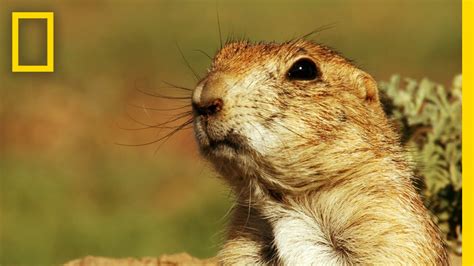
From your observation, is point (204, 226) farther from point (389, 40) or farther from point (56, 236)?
point (389, 40)

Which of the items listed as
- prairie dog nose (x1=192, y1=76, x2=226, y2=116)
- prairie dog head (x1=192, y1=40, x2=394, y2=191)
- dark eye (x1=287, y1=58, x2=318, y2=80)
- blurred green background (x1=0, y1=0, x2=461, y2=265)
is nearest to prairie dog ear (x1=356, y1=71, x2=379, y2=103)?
prairie dog head (x1=192, y1=40, x2=394, y2=191)

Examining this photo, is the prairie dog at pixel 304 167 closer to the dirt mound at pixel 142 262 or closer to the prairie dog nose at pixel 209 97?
the prairie dog nose at pixel 209 97

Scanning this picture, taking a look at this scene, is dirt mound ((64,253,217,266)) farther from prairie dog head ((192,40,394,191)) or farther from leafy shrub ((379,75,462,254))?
prairie dog head ((192,40,394,191))

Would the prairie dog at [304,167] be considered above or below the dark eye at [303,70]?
below

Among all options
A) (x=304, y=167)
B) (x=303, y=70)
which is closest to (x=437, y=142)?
(x=303, y=70)

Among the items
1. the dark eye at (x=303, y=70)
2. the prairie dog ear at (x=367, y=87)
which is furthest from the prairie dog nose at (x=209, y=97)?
the prairie dog ear at (x=367, y=87)

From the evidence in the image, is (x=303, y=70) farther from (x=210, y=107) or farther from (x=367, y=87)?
(x=210, y=107)

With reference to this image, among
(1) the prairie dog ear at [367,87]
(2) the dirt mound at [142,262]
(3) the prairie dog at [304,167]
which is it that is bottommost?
(2) the dirt mound at [142,262]
